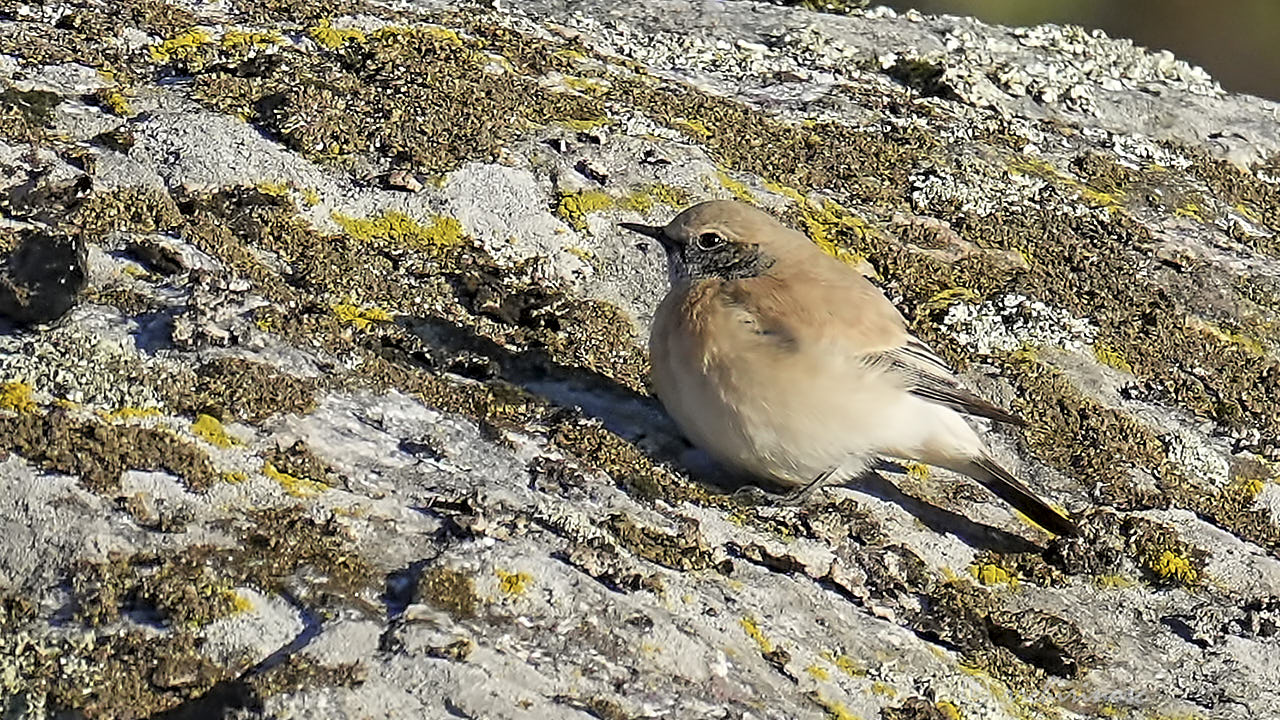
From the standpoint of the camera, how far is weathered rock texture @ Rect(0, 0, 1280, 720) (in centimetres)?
459

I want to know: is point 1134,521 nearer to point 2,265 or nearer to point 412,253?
point 412,253

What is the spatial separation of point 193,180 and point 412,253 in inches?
36.7

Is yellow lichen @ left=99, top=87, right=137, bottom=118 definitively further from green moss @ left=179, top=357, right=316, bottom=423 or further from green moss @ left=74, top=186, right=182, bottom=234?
green moss @ left=179, top=357, right=316, bottom=423

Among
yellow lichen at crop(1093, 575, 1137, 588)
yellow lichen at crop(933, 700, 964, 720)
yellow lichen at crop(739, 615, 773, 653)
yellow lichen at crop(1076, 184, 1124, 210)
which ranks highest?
yellow lichen at crop(1076, 184, 1124, 210)

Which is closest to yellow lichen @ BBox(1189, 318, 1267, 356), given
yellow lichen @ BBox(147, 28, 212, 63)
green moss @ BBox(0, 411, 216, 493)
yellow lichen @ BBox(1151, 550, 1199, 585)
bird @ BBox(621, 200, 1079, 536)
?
bird @ BBox(621, 200, 1079, 536)

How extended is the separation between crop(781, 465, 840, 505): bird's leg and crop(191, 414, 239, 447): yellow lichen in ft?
6.61

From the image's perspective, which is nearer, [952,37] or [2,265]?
[2,265]

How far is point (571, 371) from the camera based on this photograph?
6520 mm

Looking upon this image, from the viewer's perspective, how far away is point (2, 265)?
5605mm

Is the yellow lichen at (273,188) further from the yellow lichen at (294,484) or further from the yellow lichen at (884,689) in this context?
the yellow lichen at (884,689)

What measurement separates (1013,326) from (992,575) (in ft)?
5.54

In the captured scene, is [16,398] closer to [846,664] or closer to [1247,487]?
[846,664]

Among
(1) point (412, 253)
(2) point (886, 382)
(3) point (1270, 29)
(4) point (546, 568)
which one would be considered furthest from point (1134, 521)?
(3) point (1270, 29)

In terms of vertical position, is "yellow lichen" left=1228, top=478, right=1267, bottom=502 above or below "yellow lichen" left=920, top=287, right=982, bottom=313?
below
